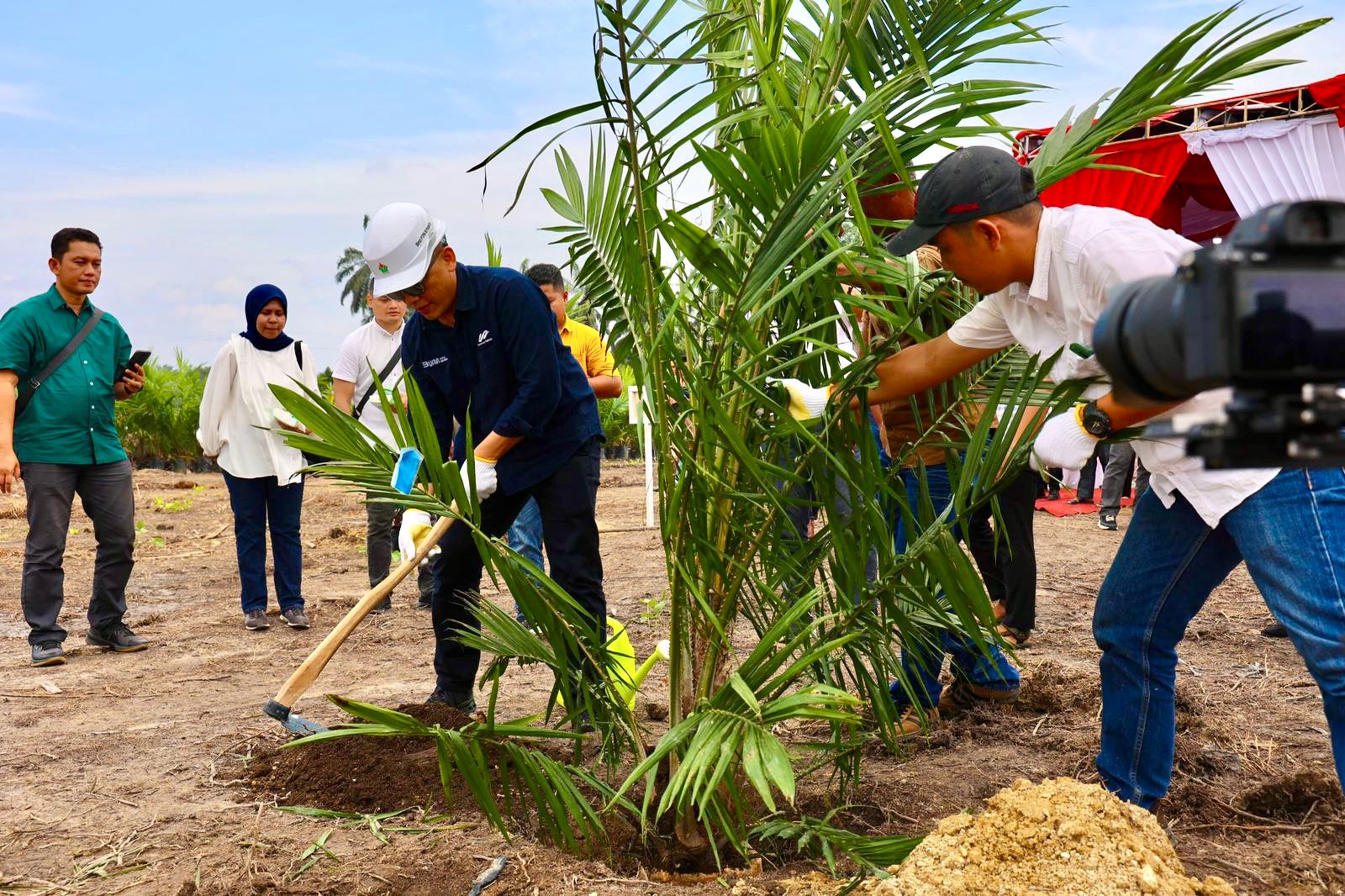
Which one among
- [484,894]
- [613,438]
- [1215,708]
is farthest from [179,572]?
[613,438]

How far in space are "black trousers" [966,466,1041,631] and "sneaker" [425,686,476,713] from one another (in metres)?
1.95

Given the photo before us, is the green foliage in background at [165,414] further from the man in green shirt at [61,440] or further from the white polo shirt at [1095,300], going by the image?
the white polo shirt at [1095,300]

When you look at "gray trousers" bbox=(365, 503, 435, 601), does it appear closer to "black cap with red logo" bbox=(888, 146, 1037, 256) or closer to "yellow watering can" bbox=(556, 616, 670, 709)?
"yellow watering can" bbox=(556, 616, 670, 709)

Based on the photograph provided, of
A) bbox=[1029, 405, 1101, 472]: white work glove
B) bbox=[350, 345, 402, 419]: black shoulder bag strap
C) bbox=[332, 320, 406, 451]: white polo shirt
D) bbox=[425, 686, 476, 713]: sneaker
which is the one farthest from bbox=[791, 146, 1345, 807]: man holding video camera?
bbox=[332, 320, 406, 451]: white polo shirt

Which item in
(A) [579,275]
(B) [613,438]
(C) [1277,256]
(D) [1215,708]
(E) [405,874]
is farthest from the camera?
(B) [613,438]

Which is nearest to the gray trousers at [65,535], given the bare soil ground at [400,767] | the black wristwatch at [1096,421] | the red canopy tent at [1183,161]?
the bare soil ground at [400,767]

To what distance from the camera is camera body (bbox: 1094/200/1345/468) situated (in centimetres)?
79

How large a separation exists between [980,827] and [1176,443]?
2.84ft

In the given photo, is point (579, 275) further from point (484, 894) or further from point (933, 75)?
point (484, 894)

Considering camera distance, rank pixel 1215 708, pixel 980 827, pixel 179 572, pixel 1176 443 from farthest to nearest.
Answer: pixel 179 572
pixel 1215 708
pixel 1176 443
pixel 980 827

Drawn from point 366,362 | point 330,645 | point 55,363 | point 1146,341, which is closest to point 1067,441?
point 1146,341

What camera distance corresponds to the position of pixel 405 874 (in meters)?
2.25

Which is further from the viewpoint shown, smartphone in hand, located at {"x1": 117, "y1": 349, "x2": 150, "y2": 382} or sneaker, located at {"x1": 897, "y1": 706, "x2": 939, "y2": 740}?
smartphone in hand, located at {"x1": 117, "y1": 349, "x2": 150, "y2": 382}

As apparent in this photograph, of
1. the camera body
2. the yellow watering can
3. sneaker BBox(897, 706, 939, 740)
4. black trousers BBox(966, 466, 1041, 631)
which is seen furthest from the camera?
black trousers BBox(966, 466, 1041, 631)
